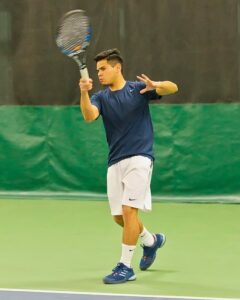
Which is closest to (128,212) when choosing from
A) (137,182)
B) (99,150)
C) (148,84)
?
(137,182)

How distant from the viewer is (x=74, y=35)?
5.45m

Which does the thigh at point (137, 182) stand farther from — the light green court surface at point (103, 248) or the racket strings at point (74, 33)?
the racket strings at point (74, 33)

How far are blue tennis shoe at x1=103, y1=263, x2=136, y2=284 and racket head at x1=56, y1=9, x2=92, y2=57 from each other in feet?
4.51

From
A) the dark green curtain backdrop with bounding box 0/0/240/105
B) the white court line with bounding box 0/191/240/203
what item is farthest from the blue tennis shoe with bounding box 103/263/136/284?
the dark green curtain backdrop with bounding box 0/0/240/105

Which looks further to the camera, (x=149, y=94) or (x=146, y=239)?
(x=146, y=239)

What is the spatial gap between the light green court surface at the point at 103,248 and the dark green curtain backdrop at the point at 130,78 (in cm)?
35

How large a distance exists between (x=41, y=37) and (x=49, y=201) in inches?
69.4

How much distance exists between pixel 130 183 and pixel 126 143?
10.2 inches

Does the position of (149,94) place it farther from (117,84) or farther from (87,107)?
(87,107)

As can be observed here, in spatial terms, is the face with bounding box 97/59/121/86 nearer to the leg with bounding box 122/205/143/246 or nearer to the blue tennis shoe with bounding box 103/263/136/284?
the leg with bounding box 122/205/143/246

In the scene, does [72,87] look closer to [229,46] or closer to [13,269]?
[229,46]

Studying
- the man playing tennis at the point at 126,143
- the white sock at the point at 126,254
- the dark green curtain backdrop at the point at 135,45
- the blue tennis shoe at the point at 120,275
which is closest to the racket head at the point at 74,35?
the man playing tennis at the point at 126,143

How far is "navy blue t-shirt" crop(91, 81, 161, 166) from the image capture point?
17.9 feet

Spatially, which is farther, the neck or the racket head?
the neck
